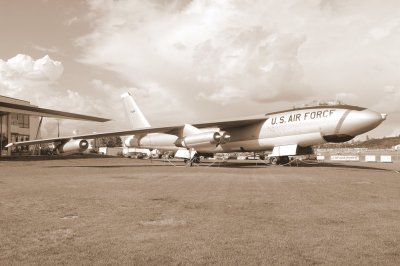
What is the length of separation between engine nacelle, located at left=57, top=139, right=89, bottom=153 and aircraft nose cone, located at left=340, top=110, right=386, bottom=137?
19.9 m

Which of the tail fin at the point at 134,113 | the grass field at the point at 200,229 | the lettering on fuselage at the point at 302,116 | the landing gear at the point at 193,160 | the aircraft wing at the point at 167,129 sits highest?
the tail fin at the point at 134,113

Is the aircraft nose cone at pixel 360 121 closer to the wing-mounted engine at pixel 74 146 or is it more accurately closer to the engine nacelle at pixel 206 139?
the engine nacelle at pixel 206 139

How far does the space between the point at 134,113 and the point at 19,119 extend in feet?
89.6

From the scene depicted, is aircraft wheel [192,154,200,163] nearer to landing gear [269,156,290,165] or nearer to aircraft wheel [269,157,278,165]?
aircraft wheel [269,157,278,165]

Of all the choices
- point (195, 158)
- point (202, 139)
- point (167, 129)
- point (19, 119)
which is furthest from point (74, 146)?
point (19, 119)

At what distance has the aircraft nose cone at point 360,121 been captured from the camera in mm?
22812

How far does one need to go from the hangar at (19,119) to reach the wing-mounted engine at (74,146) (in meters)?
12.2

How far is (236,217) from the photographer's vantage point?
7371mm

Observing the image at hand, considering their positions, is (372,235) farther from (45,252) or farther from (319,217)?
(45,252)

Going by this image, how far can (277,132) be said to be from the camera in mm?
27188

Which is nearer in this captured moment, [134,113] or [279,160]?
[279,160]

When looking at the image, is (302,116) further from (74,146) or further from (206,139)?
(74,146)

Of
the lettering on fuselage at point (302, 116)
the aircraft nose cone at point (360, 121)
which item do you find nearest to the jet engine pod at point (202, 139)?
the lettering on fuselage at point (302, 116)

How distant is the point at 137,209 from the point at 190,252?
351 centimetres
